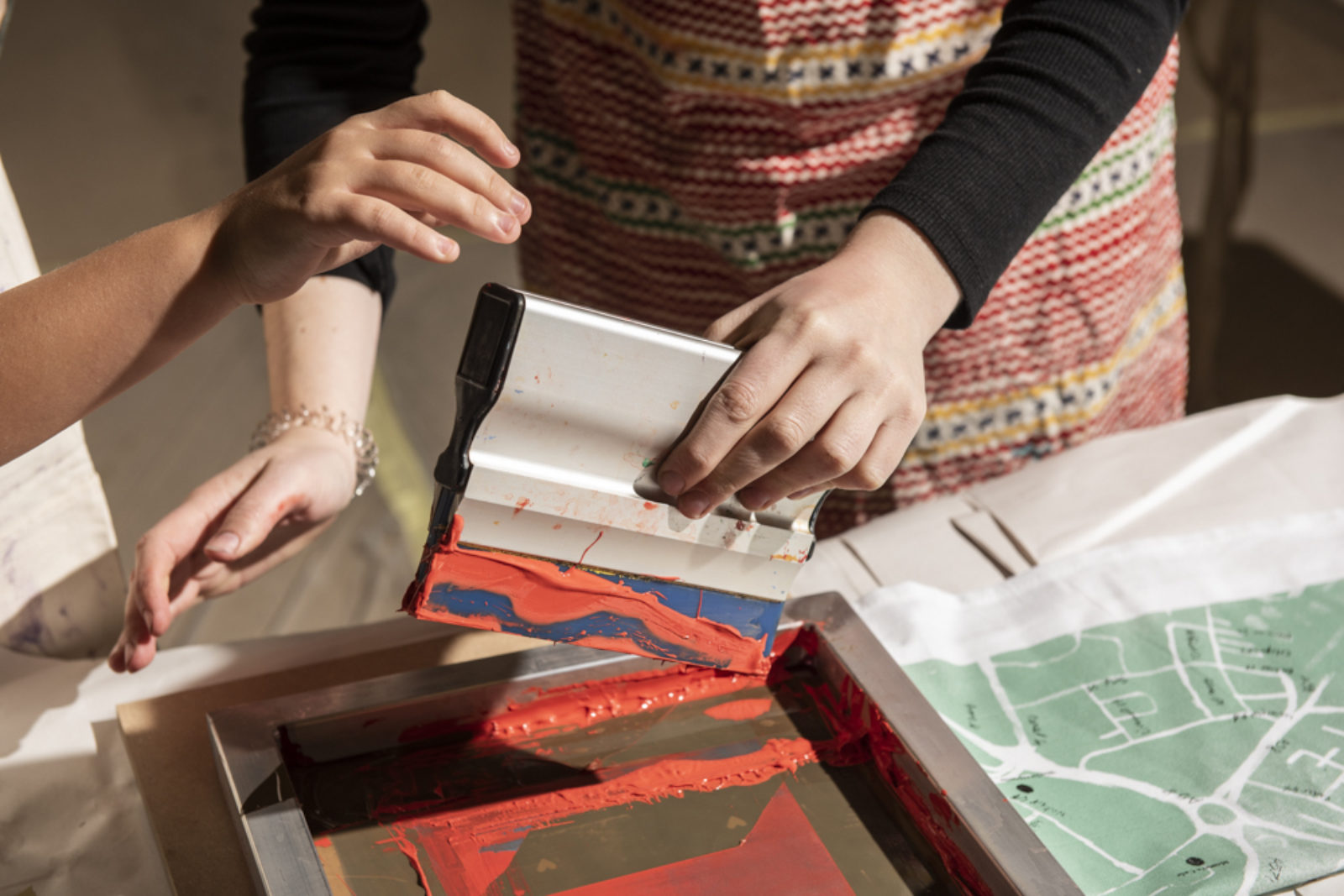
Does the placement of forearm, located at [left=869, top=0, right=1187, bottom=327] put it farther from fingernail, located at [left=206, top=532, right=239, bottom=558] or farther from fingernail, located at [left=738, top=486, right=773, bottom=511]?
fingernail, located at [left=206, top=532, right=239, bottom=558]

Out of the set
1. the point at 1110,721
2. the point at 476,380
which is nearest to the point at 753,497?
the point at 476,380

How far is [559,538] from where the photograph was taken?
460mm

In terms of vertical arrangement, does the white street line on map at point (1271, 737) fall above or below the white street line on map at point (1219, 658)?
below

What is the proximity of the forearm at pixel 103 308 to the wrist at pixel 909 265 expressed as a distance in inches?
11.8

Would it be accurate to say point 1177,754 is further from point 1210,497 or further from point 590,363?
point 590,363

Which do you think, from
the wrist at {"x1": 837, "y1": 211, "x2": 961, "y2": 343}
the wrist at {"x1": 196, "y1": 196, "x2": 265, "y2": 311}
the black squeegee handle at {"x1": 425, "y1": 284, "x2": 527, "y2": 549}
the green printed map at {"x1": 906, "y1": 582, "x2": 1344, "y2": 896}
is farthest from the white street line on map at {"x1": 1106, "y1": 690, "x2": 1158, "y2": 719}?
the wrist at {"x1": 196, "y1": 196, "x2": 265, "y2": 311}

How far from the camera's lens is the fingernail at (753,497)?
0.49 meters

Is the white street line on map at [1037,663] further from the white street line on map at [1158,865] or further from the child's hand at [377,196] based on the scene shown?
the child's hand at [377,196]

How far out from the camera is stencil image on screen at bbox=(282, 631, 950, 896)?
18.4 inches

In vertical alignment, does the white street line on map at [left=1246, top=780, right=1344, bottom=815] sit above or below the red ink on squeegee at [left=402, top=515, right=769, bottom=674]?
below

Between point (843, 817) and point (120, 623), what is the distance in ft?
1.49

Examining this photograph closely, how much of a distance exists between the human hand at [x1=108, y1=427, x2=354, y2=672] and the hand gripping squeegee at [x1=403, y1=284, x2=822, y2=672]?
0.17 metres

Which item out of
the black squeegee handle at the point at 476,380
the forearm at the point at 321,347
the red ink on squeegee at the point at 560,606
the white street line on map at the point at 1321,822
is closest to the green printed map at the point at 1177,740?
the white street line on map at the point at 1321,822

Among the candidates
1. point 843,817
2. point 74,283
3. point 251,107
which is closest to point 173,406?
point 251,107
